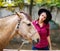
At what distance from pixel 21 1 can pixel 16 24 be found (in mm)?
2924

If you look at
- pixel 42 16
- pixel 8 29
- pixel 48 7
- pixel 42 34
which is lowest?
pixel 48 7

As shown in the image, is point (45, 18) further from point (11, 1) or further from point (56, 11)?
point (56, 11)

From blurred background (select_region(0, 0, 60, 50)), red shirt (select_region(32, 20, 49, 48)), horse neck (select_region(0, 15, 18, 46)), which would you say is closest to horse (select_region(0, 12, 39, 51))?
horse neck (select_region(0, 15, 18, 46))

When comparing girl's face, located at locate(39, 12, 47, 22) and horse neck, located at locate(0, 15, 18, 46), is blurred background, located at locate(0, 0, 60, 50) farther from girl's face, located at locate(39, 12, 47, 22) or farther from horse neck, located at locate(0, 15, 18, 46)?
horse neck, located at locate(0, 15, 18, 46)

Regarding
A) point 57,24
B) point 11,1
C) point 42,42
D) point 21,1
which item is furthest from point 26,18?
point 57,24

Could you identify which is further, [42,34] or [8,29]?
[42,34]

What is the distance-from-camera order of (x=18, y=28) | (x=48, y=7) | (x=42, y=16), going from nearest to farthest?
(x=18, y=28) → (x=42, y=16) → (x=48, y=7)

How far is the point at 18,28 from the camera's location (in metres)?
3.57

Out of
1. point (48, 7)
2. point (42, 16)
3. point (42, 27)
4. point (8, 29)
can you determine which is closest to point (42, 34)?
point (42, 27)

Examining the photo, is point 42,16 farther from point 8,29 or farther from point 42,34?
point 8,29

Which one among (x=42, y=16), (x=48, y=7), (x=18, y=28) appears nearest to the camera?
(x=18, y=28)

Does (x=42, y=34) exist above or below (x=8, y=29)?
below

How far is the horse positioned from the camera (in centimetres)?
354

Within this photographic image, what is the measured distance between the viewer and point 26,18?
11.7 ft
